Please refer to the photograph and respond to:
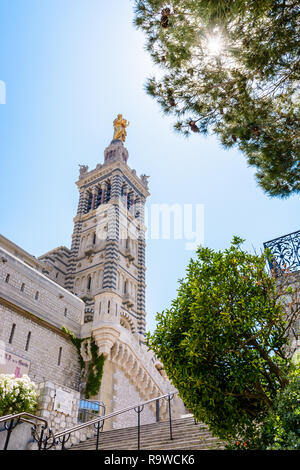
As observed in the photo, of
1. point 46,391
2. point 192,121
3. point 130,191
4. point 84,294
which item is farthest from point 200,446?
point 130,191

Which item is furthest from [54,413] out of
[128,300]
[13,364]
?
[128,300]

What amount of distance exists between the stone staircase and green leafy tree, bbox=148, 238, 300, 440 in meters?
1.48

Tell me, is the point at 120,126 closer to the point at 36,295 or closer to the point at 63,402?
the point at 36,295

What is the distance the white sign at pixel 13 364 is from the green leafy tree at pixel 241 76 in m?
11.2

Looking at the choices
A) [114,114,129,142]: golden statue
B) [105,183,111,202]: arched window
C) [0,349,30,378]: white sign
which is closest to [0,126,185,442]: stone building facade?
[0,349,30,378]: white sign

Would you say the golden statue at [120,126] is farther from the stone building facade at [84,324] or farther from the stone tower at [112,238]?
the stone building facade at [84,324]

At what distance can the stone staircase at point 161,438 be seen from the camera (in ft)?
25.1

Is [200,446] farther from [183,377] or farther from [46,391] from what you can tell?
[46,391]

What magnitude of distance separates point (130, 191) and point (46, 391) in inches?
1258

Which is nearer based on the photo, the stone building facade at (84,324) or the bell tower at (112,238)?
the stone building facade at (84,324)

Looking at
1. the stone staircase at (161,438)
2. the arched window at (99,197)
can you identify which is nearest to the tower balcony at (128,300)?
the arched window at (99,197)

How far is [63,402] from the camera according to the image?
10.4 metres

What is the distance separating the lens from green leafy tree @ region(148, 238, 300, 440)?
594cm

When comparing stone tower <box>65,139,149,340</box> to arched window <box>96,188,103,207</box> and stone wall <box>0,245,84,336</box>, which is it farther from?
stone wall <box>0,245,84,336</box>
